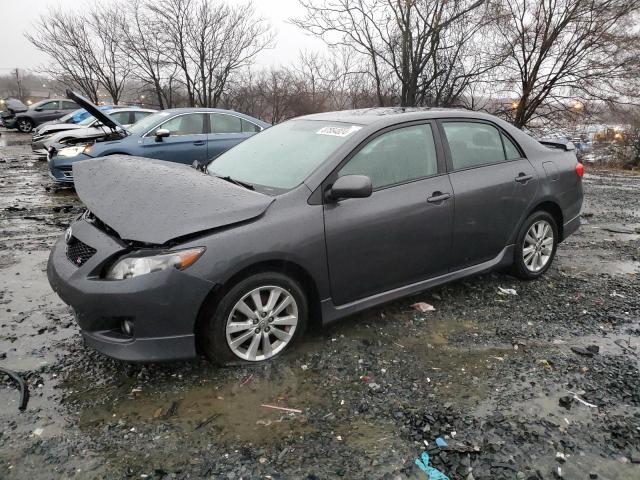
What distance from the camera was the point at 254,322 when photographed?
2914 millimetres

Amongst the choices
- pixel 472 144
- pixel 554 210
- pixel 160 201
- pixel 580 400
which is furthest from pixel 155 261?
pixel 554 210

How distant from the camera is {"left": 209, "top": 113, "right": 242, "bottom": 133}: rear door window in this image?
28.6 feet

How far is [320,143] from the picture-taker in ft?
11.3

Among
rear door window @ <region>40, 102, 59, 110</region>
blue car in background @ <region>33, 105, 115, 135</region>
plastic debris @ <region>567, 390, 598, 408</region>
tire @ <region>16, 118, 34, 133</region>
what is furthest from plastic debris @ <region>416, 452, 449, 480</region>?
tire @ <region>16, 118, 34, 133</region>

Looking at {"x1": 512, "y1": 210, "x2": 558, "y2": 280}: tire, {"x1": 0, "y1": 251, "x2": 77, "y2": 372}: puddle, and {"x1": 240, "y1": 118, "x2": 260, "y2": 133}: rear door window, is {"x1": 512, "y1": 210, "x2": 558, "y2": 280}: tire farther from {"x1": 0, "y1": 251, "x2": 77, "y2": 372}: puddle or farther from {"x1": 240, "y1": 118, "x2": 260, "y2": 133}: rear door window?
{"x1": 240, "y1": 118, "x2": 260, "y2": 133}: rear door window

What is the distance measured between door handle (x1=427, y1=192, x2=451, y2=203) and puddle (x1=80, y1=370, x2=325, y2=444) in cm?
162

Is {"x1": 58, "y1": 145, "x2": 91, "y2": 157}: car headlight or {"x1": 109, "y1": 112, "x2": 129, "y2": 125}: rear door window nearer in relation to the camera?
{"x1": 58, "y1": 145, "x2": 91, "y2": 157}: car headlight

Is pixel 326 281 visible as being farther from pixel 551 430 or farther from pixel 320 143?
pixel 551 430

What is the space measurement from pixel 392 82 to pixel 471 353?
59.3ft

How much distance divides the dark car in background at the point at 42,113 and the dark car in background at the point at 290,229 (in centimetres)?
2258

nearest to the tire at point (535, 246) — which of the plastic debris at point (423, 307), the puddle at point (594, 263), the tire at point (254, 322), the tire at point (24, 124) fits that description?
the puddle at point (594, 263)

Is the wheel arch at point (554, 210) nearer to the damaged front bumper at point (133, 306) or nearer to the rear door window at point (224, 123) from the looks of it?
the damaged front bumper at point (133, 306)

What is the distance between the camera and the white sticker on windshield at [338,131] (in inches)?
134

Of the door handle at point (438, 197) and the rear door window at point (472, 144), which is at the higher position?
the rear door window at point (472, 144)
